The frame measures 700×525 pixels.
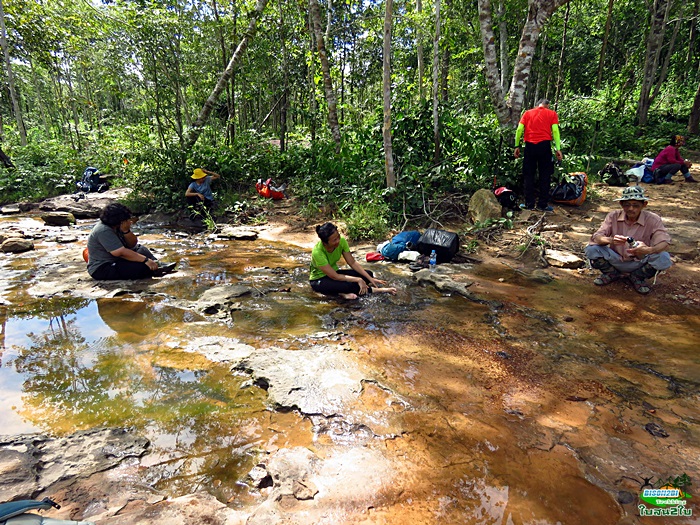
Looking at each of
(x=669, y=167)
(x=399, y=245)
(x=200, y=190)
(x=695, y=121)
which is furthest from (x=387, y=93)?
(x=695, y=121)

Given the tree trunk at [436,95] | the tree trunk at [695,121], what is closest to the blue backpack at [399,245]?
the tree trunk at [436,95]

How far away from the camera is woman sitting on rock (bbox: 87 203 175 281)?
4.84 meters

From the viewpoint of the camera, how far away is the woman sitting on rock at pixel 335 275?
4438 millimetres

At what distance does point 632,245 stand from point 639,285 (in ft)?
1.69

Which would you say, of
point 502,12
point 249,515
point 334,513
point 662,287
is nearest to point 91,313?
point 249,515

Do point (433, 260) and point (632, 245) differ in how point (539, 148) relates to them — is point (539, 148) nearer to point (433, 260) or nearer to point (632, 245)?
point (632, 245)

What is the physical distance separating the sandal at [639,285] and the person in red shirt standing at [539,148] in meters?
2.57

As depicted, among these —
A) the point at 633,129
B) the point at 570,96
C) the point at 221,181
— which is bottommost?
the point at 221,181

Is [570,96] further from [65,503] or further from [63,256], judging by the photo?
[65,503]

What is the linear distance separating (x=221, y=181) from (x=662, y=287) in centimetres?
955

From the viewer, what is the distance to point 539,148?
6.61 meters

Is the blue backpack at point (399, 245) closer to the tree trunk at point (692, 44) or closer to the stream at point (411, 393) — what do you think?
the stream at point (411, 393)

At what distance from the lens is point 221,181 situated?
10.3 m

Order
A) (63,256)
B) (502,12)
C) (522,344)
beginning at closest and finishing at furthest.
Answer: (522,344) < (63,256) < (502,12)
